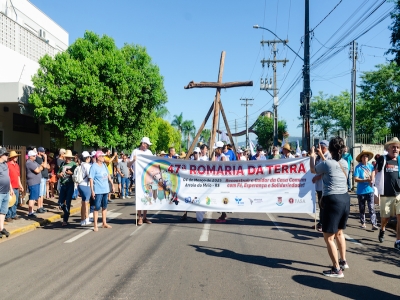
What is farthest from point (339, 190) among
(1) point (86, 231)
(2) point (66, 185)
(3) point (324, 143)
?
(2) point (66, 185)

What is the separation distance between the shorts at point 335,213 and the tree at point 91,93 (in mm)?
15535

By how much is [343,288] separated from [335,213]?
3.30 ft

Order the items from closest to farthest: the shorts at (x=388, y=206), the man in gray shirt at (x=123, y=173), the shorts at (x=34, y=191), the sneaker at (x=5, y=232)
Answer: the shorts at (x=388, y=206) < the sneaker at (x=5, y=232) < the shorts at (x=34, y=191) < the man in gray shirt at (x=123, y=173)

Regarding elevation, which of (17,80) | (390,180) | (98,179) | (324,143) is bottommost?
(98,179)

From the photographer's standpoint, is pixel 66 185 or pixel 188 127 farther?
pixel 188 127

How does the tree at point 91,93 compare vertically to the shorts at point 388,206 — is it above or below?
above

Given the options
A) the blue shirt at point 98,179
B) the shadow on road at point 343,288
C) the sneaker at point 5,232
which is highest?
the blue shirt at point 98,179

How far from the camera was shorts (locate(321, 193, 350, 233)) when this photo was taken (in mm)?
5699

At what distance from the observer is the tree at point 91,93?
1934 cm

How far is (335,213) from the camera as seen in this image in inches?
225

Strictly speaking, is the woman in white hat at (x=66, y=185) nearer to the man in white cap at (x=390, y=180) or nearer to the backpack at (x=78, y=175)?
the backpack at (x=78, y=175)

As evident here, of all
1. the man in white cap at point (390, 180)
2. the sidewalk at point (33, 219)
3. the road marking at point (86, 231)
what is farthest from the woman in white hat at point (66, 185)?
the man in white cap at point (390, 180)

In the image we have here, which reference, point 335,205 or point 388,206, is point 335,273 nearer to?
point 335,205

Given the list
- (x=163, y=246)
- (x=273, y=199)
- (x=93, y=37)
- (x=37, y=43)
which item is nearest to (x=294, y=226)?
(x=273, y=199)
